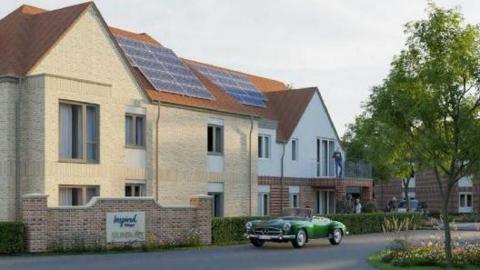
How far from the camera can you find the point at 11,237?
21.4 m

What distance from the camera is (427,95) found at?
17.2 metres

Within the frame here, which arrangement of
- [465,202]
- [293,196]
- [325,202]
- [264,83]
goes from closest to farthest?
[293,196] < [325,202] < [264,83] < [465,202]

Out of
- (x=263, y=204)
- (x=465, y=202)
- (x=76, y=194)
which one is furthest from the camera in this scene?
(x=465, y=202)

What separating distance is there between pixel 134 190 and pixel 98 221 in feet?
18.9

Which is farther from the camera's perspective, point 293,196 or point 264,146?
point 293,196

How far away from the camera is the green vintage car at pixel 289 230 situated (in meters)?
25.5

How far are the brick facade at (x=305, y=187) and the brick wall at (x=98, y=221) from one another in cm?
1004

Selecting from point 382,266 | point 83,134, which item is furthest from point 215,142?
point 382,266

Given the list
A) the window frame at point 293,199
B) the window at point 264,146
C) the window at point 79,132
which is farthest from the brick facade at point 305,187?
the window at point 79,132

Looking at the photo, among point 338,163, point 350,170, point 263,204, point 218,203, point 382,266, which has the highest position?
point 338,163

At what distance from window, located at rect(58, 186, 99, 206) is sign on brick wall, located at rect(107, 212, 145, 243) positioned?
7.04 ft

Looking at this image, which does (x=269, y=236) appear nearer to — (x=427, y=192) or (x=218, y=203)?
(x=218, y=203)

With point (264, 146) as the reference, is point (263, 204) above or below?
below

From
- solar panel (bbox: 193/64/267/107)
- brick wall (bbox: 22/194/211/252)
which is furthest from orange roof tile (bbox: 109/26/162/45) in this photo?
brick wall (bbox: 22/194/211/252)
